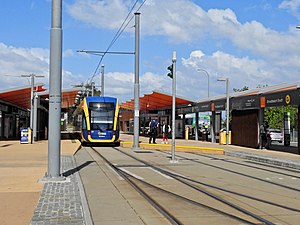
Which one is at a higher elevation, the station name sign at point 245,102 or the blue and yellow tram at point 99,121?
the station name sign at point 245,102

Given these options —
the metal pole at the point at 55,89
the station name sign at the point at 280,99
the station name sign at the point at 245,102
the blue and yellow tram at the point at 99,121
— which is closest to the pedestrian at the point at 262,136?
the station name sign at the point at 245,102

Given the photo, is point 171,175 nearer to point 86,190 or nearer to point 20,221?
point 86,190

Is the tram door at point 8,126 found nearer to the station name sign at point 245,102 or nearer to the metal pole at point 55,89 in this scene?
the station name sign at point 245,102

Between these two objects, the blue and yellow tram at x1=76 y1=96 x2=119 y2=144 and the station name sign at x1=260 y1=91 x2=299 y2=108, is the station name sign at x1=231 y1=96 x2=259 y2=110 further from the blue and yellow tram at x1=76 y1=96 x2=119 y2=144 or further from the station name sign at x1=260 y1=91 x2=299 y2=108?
the blue and yellow tram at x1=76 y1=96 x2=119 y2=144

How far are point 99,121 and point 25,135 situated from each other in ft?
19.0

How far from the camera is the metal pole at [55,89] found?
41.1 feet

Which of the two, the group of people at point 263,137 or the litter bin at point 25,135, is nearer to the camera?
the group of people at point 263,137

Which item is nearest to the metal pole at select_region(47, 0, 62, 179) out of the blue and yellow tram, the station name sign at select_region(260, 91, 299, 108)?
the station name sign at select_region(260, 91, 299, 108)

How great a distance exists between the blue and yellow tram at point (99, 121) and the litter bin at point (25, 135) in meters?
4.15

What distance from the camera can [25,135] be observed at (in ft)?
113

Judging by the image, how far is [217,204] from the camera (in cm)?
990

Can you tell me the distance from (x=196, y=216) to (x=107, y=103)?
990 inches

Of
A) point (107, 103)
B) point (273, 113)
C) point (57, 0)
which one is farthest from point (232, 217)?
point (273, 113)

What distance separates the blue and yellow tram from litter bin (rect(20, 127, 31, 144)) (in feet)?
13.6
